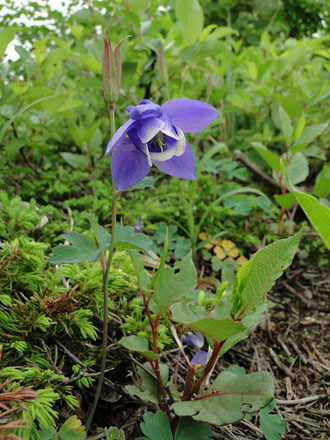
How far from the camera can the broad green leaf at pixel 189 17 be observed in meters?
1.82

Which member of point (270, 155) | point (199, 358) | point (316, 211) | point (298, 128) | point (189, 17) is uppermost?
point (189, 17)

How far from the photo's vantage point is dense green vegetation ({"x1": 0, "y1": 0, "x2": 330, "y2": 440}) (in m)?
0.98

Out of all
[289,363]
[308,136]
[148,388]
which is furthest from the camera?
[308,136]

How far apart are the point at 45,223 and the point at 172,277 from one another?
0.76m

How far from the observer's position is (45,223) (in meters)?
1.50

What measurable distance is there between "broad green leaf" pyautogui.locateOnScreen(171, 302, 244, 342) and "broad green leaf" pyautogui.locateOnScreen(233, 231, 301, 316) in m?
0.08

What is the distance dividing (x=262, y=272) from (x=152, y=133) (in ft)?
1.39

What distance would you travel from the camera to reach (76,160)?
1969mm

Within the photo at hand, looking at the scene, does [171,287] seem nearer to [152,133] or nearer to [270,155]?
[152,133]

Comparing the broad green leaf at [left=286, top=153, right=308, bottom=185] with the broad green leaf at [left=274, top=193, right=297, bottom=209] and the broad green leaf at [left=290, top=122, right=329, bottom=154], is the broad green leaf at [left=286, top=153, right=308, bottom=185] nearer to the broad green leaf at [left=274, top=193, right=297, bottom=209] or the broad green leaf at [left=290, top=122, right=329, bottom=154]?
the broad green leaf at [left=290, top=122, right=329, bottom=154]

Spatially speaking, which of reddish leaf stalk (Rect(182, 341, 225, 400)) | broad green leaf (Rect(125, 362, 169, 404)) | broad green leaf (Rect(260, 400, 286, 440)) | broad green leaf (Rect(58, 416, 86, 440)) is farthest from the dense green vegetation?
broad green leaf (Rect(260, 400, 286, 440))

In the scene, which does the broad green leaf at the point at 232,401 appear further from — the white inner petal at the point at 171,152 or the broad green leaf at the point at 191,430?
the white inner petal at the point at 171,152

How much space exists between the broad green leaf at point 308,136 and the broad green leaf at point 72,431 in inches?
66.6

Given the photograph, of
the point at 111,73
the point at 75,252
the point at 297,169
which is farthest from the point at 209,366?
the point at 297,169
